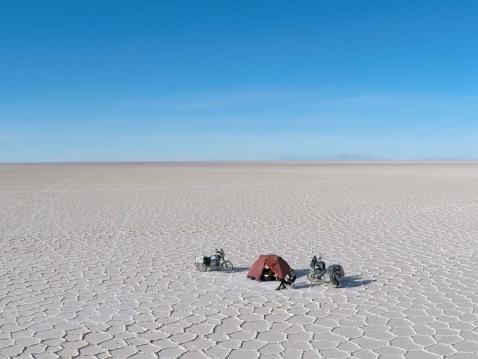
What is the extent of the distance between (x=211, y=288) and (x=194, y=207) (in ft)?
31.6

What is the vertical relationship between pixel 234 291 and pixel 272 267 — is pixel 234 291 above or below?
below

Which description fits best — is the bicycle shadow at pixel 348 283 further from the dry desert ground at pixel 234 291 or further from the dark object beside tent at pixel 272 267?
the dark object beside tent at pixel 272 267

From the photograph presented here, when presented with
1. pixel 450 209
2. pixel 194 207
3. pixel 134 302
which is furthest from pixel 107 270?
pixel 450 209

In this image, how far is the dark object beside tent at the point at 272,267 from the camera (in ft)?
21.1

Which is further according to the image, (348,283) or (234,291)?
(348,283)

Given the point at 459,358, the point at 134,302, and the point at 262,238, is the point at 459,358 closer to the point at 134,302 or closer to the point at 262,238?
the point at 134,302

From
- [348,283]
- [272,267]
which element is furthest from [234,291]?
[348,283]

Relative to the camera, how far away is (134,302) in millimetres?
5816

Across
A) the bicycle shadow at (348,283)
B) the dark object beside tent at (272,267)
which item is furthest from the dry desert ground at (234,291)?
the dark object beside tent at (272,267)

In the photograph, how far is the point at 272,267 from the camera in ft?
21.5

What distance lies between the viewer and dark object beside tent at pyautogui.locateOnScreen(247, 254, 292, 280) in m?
6.43

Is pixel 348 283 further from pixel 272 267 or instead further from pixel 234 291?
pixel 234 291

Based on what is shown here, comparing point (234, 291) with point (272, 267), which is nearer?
point (234, 291)

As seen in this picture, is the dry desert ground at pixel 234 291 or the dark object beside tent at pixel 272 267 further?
the dark object beside tent at pixel 272 267
